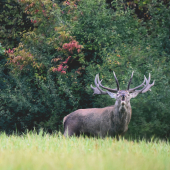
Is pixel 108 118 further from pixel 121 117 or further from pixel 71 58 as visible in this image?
pixel 71 58

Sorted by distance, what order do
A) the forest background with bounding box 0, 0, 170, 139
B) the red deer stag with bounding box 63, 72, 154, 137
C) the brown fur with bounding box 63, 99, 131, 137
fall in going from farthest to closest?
the forest background with bounding box 0, 0, 170, 139 < the brown fur with bounding box 63, 99, 131, 137 < the red deer stag with bounding box 63, 72, 154, 137

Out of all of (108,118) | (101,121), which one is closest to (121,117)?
(108,118)

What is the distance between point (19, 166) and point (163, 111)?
8312 mm

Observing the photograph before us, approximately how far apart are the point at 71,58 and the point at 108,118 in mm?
5241

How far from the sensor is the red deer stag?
30.1ft

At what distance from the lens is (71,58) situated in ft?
47.5

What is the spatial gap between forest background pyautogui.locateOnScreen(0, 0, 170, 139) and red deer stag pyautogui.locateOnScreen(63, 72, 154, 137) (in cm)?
243

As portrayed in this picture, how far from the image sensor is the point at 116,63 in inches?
518

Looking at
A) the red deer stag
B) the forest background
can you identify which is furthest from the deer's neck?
the forest background

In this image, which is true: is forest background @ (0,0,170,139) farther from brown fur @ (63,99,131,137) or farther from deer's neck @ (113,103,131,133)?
deer's neck @ (113,103,131,133)

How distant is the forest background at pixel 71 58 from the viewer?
531 inches

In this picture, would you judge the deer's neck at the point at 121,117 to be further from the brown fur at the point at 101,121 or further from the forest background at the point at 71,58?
the forest background at the point at 71,58

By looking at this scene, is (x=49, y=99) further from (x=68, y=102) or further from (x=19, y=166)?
(x=19, y=166)

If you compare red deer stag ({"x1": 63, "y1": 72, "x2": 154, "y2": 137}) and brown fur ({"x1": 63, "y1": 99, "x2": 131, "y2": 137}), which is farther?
brown fur ({"x1": 63, "y1": 99, "x2": 131, "y2": 137})
